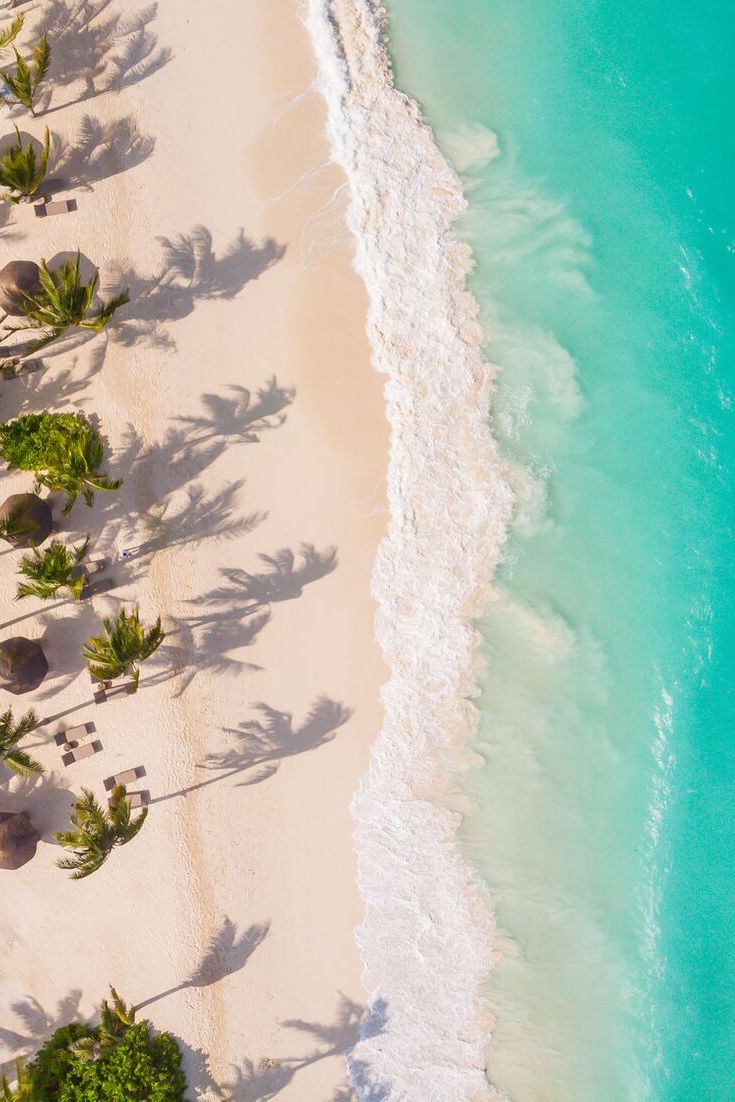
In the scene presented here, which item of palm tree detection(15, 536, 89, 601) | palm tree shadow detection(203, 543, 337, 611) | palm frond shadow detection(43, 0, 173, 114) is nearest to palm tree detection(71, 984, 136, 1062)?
palm tree detection(15, 536, 89, 601)

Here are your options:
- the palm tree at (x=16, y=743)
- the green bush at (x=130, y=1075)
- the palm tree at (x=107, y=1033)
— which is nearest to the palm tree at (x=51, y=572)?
the palm tree at (x=16, y=743)

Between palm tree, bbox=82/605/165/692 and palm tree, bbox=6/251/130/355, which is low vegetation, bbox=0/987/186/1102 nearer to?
palm tree, bbox=82/605/165/692

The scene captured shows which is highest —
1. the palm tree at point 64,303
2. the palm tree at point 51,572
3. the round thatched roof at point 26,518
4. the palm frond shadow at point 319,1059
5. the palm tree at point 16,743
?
the palm tree at point 64,303

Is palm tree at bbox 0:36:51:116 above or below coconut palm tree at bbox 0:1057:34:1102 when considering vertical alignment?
above

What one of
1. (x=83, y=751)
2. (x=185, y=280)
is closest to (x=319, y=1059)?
(x=83, y=751)

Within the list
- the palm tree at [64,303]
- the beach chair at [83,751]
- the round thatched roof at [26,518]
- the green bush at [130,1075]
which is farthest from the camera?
the beach chair at [83,751]

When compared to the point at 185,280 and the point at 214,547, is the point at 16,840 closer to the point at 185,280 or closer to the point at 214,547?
the point at 214,547

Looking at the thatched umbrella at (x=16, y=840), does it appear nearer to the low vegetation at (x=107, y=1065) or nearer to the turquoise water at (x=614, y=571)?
the low vegetation at (x=107, y=1065)
